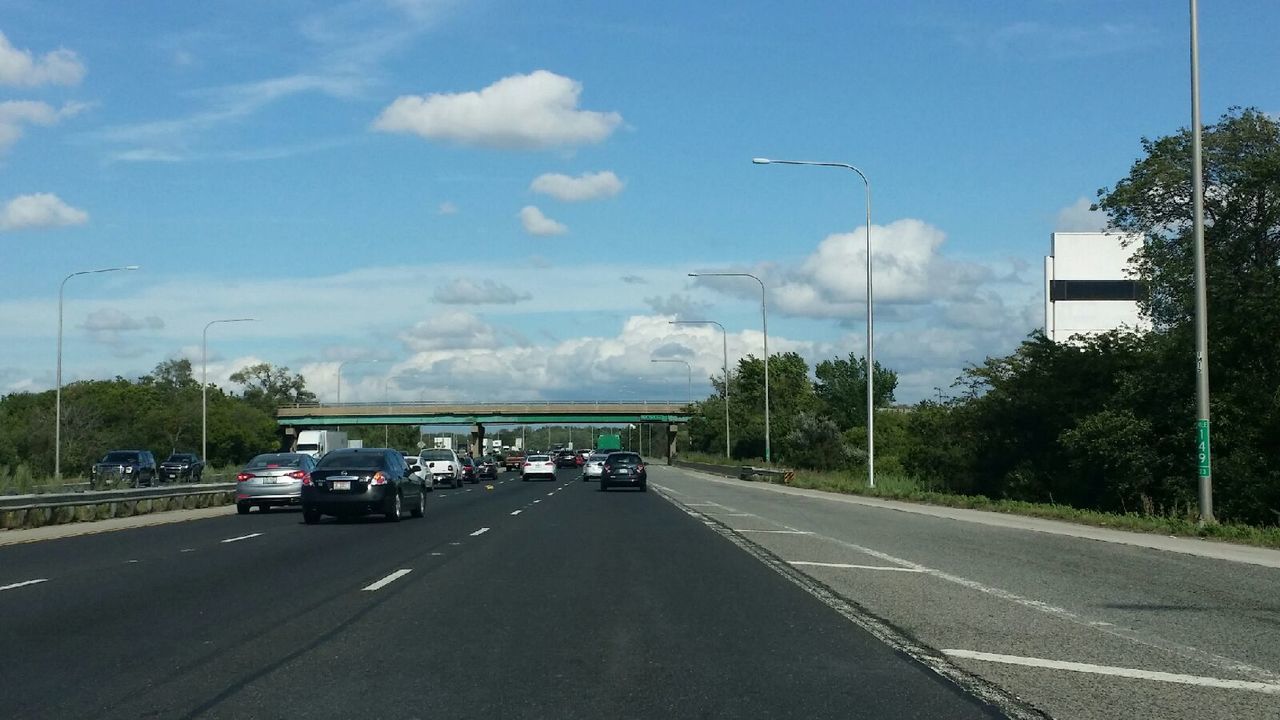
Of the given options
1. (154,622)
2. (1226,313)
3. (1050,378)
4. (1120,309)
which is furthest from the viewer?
(1120,309)

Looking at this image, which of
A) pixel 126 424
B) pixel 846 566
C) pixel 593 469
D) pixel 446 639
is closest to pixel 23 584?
pixel 446 639

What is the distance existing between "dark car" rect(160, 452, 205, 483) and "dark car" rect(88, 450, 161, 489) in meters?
1.06

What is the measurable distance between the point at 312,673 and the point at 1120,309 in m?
70.0

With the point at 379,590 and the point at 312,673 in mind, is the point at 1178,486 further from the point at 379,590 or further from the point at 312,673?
the point at 312,673

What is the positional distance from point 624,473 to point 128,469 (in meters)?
22.8

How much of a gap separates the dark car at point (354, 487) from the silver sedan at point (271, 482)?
4987mm

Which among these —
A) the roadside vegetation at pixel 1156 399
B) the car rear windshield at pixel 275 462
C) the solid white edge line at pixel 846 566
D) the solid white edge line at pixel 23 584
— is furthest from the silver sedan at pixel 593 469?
the solid white edge line at pixel 23 584

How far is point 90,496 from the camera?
30.2 meters

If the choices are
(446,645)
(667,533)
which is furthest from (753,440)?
(446,645)

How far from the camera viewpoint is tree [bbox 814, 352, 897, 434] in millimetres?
134875

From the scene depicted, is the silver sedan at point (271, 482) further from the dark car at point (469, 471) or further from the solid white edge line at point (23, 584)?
the dark car at point (469, 471)

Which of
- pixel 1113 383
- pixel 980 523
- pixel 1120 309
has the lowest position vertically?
pixel 980 523

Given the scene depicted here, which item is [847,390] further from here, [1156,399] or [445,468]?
[1156,399]

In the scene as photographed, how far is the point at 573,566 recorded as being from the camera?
57.9ft
